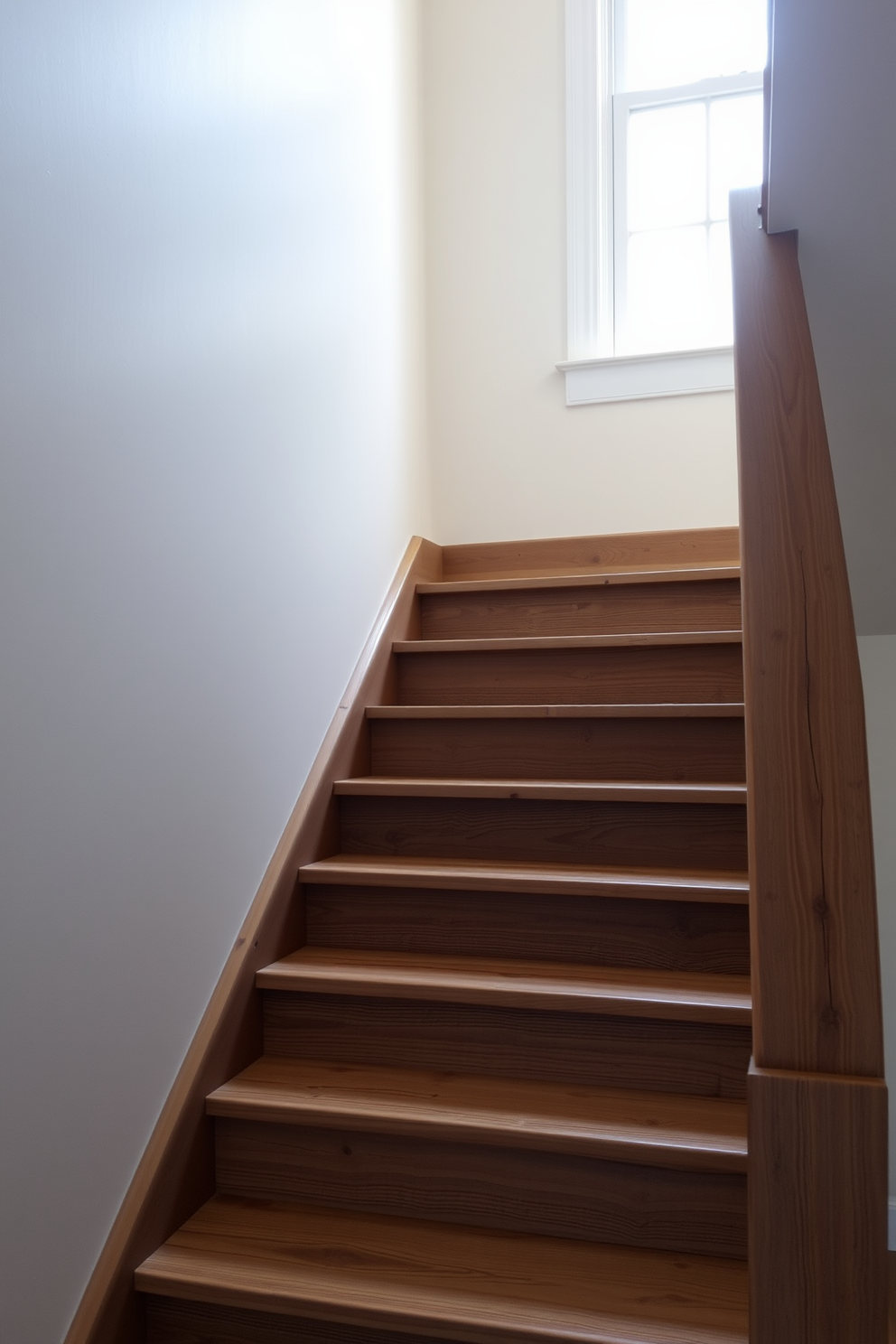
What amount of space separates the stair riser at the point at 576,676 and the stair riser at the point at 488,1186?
3.67ft

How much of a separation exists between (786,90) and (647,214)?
2726mm

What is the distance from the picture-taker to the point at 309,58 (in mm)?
2297

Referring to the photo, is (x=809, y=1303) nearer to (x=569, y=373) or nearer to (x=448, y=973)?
(x=448, y=973)

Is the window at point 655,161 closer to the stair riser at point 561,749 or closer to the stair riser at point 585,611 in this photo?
the stair riser at point 585,611

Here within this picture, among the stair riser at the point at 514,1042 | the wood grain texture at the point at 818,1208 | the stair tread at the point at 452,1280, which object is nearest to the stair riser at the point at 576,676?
the stair riser at the point at 514,1042

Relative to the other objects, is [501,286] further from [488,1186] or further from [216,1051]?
[488,1186]

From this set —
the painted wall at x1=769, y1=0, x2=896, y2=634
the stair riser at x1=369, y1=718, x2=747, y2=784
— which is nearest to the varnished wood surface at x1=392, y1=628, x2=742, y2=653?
the stair riser at x1=369, y1=718, x2=747, y2=784

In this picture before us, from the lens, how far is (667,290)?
3.46 meters

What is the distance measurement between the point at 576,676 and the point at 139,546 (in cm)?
124

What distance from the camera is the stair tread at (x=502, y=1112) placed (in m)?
1.40

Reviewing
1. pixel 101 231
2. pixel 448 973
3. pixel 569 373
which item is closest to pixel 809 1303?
pixel 448 973

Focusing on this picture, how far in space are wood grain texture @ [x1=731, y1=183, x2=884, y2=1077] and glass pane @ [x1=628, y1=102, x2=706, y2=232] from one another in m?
2.91

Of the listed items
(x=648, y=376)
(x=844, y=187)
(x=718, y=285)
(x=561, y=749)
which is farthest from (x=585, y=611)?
(x=844, y=187)

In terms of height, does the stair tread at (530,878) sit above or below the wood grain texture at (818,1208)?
above
